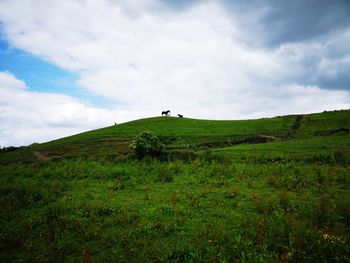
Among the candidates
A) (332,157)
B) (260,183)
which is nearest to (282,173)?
(260,183)

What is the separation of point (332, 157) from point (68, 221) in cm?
2277

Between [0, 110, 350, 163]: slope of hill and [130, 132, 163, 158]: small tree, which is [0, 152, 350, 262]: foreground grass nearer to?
[130, 132, 163, 158]: small tree

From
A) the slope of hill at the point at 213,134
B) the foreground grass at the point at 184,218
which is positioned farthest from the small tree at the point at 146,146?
the slope of hill at the point at 213,134

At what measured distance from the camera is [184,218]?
13.2 meters

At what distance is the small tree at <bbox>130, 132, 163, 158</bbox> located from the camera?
31.3m

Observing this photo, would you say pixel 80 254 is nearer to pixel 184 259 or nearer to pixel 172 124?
pixel 184 259

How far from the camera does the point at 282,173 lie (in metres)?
21.0

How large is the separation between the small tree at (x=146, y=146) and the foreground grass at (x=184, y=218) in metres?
9.00

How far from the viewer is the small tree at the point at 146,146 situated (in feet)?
103

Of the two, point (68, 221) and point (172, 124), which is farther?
point (172, 124)

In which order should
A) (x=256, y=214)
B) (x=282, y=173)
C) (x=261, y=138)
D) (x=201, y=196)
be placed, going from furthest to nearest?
(x=261, y=138), (x=282, y=173), (x=201, y=196), (x=256, y=214)

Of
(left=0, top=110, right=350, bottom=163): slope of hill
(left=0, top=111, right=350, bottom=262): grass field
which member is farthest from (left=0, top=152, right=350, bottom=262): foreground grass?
(left=0, top=110, right=350, bottom=163): slope of hill

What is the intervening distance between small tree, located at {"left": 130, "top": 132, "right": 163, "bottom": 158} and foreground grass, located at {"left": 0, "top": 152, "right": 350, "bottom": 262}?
Result: 900 cm

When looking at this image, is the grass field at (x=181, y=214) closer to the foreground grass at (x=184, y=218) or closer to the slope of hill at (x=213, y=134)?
the foreground grass at (x=184, y=218)
